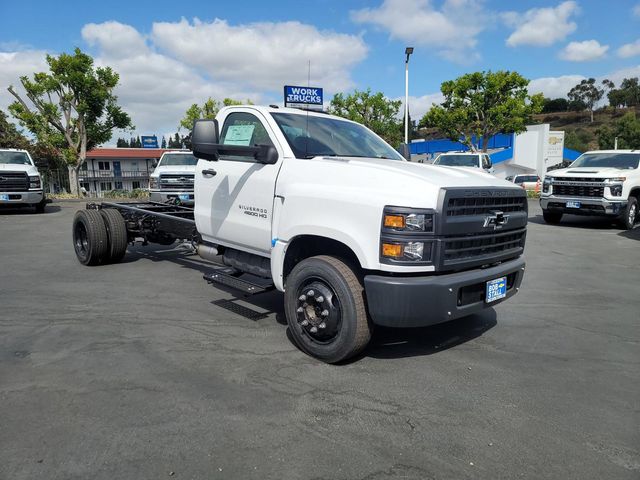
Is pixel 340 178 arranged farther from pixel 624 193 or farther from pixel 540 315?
pixel 624 193

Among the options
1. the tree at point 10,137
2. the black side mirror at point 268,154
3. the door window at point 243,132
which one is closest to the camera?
the black side mirror at point 268,154

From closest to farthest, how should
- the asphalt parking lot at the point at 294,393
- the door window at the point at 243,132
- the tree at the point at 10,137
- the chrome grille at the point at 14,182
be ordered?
the asphalt parking lot at the point at 294,393, the door window at the point at 243,132, the chrome grille at the point at 14,182, the tree at the point at 10,137

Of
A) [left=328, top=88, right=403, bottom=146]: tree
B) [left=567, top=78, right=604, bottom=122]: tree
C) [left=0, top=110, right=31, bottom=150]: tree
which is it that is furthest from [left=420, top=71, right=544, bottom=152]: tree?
[left=567, top=78, right=604, bottom=122]: tree

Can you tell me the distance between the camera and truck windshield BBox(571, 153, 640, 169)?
41.8ft

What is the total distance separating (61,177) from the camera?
97.0 feet

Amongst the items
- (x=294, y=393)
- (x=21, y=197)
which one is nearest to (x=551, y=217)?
(x=294, y=393)

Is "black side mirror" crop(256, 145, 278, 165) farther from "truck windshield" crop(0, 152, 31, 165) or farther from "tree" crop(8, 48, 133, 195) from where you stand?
"tree" crop(8, 48, 133, 195)

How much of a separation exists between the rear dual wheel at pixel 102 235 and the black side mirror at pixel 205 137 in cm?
344

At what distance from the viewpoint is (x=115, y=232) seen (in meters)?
7.41

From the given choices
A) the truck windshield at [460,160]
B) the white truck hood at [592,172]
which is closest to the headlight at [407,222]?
the white truck hood at [592,172]

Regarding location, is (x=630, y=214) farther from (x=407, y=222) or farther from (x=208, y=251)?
(x=407, y=222)

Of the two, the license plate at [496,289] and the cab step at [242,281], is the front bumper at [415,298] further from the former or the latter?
the cab step at [242,281]

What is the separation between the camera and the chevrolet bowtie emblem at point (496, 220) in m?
3.82

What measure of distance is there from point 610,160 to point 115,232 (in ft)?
41.1
